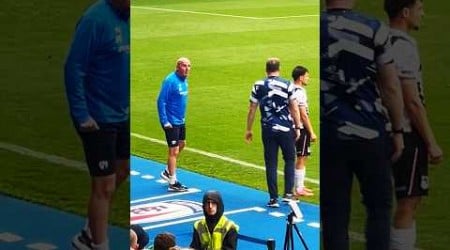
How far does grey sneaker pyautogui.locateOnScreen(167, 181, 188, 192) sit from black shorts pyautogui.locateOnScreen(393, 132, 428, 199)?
0.90m

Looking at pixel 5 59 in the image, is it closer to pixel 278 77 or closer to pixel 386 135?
pixel 278 77

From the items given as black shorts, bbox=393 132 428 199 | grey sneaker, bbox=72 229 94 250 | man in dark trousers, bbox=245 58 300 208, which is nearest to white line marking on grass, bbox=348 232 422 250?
black shorts, bbox=393 132 428 199

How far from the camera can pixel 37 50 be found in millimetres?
4262

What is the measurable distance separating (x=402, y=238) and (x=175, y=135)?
1.05m

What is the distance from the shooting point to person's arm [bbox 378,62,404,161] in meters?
3.85

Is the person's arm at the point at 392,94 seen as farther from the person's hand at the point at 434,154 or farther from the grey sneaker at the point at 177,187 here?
the grey sneaker at the point at 177,187

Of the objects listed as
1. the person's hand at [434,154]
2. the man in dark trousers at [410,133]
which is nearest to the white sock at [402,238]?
the man in dark trousers at [410,133]

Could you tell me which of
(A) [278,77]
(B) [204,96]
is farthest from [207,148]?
(A) [278,77]

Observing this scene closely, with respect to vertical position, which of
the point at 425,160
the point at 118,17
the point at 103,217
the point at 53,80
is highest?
the point at 118,17

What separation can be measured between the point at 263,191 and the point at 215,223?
282 mm

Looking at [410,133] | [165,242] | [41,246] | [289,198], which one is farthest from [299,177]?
[41,246]

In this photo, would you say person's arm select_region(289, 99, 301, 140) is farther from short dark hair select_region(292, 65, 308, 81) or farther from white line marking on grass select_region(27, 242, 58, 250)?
white line marking on grass select_region(27, 242, 58, 250)

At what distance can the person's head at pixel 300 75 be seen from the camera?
12.6 ft

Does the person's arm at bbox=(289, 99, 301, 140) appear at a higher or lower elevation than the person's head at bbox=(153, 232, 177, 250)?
higher
